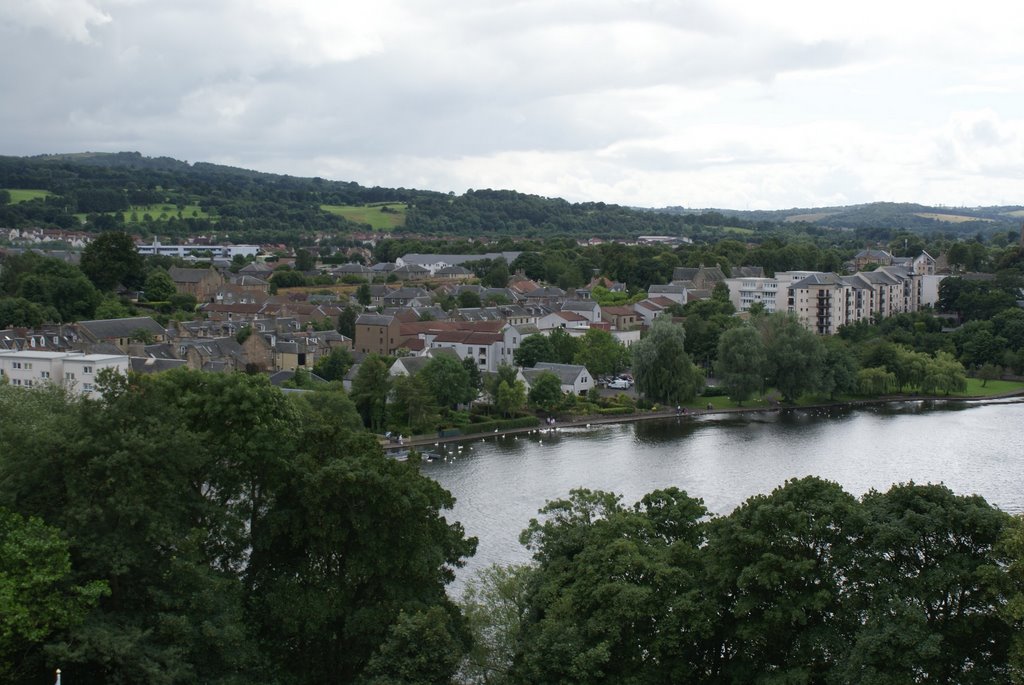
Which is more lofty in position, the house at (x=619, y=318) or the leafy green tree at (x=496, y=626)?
the house at (x=619, y=318)

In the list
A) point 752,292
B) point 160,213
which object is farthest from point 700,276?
point 160,213

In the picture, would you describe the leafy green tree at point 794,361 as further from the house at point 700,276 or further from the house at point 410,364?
the house at point 700,276

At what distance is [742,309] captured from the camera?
150ft

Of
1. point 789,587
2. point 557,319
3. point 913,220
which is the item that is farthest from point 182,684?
point 913,220

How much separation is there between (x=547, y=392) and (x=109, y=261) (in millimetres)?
20731

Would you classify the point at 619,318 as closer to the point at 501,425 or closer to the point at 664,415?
the point at 664,415

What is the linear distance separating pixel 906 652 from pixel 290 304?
35.6 m

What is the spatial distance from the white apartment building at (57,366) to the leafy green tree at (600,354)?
13.3 m

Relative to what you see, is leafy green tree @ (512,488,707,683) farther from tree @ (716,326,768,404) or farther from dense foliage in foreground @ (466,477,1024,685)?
tree @ (716,326,768,404)

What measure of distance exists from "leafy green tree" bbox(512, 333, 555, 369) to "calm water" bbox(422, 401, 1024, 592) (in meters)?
5.19

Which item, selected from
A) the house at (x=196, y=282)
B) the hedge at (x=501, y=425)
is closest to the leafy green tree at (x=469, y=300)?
the house at (x=196, y=282)

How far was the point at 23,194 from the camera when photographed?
86.5m

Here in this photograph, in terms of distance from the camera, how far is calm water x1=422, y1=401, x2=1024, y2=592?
18.6 m

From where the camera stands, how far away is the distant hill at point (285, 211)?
8219 cm
